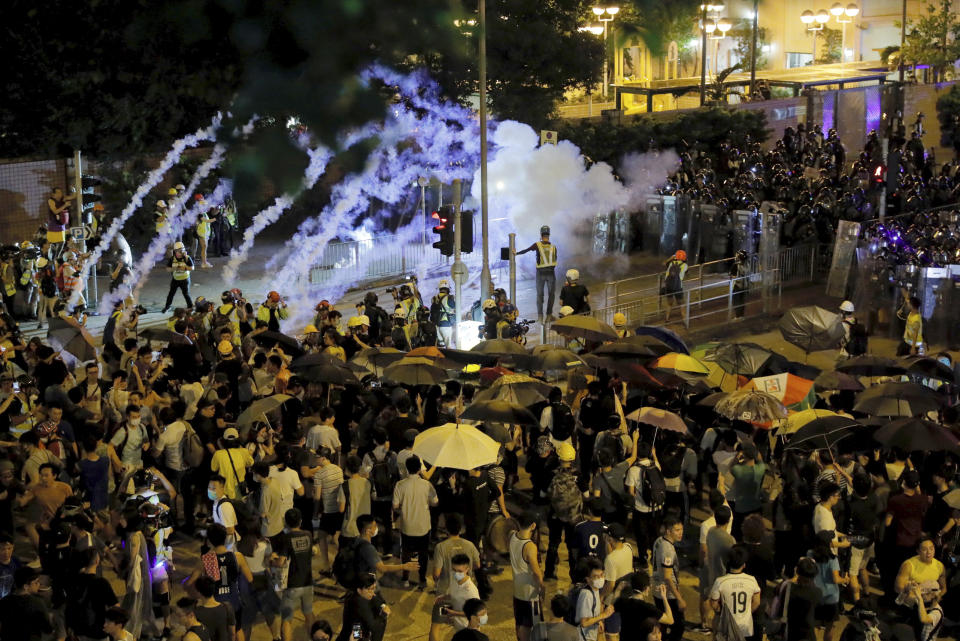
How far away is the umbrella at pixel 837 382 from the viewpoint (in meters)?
12.8

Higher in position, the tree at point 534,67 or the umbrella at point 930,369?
the tree at point 534,67

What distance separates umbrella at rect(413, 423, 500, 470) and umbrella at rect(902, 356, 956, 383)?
5.63 m

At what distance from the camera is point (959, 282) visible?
18953 mm

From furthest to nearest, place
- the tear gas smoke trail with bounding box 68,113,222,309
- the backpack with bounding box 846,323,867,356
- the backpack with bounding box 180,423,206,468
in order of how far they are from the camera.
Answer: the tear gas smoke trail with bounding box 68,113,222,309
the backpack with bounding box 846,323,867,356
the backpack with bounding box 180,423,206,468

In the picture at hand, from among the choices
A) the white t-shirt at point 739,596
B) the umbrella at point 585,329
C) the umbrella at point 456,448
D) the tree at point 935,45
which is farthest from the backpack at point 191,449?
the tree at point 935,45

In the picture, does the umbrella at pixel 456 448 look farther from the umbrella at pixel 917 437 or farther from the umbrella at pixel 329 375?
the umbrella at pixel 917 437

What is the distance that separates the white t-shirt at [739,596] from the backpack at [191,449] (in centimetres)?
481

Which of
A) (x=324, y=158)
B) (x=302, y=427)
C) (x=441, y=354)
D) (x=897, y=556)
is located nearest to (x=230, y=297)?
(x=441, y=354)

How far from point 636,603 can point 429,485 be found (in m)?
2.47

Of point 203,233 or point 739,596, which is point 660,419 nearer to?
point 739,596

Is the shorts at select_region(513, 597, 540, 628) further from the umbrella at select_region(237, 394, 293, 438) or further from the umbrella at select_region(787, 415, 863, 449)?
the umbrella at select_region(237, 394, 293, 438)

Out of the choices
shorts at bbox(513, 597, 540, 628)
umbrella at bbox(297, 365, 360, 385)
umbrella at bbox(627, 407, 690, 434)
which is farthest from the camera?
umbrella at bbox(297, 365, 360, 385)

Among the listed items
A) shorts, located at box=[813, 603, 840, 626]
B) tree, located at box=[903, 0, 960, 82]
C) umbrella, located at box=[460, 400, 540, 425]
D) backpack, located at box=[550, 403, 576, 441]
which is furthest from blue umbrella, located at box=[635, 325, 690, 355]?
tree, located at box=[903, 0, 960, 82]

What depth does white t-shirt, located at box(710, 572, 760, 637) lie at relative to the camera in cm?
793
